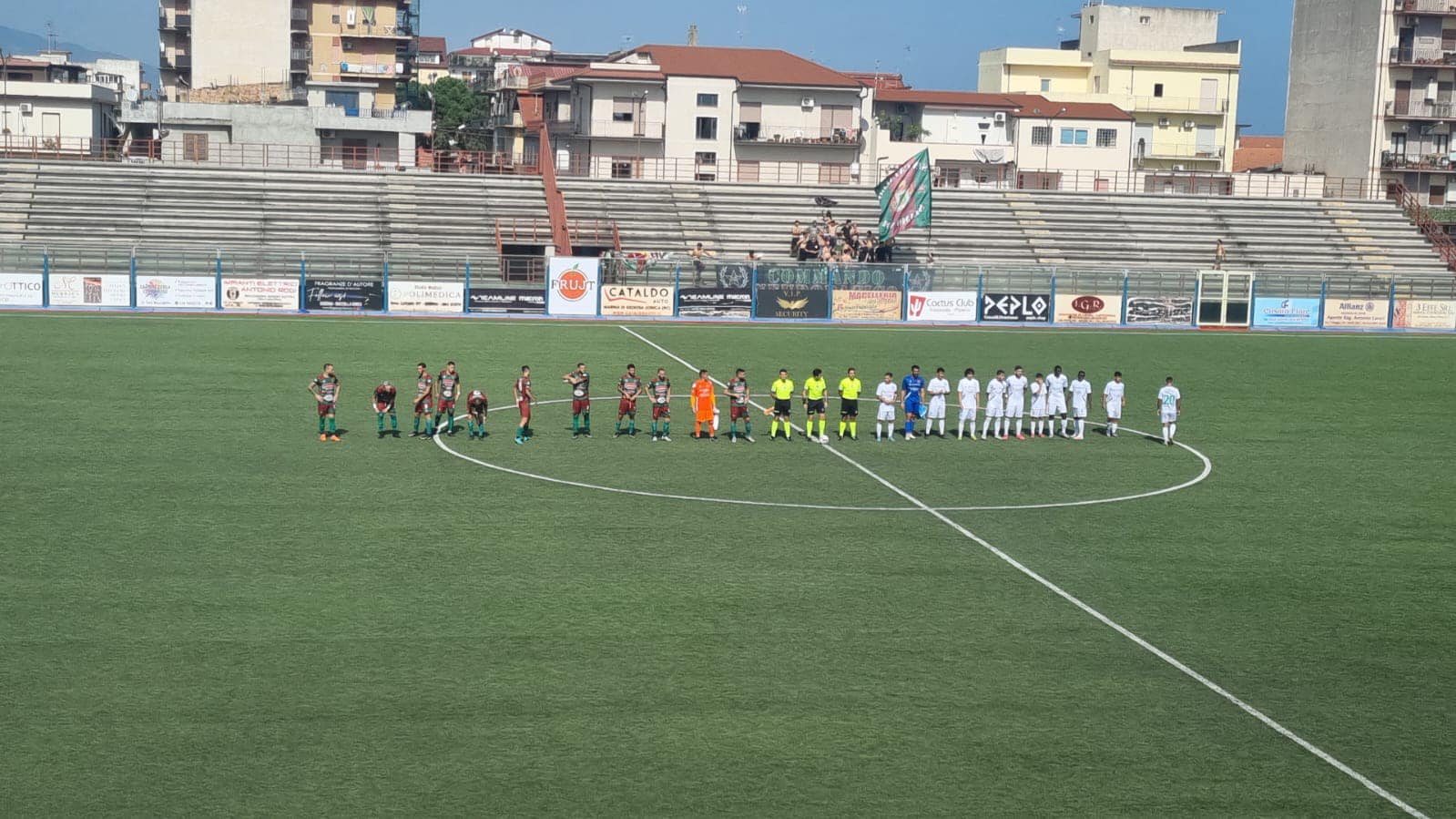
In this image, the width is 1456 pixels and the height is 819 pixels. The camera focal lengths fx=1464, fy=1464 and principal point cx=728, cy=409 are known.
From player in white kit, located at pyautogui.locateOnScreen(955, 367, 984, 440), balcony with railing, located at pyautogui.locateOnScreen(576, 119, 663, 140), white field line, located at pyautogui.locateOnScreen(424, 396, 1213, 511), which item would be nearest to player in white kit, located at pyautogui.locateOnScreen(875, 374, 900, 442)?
player in white kit, located at pyautogui.locateOnScreen(955, 367, 984, 440)

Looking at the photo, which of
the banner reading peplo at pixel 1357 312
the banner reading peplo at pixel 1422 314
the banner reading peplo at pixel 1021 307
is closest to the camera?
the banner reading peplo at pixel 1021 307

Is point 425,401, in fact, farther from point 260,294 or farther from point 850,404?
point 260,294

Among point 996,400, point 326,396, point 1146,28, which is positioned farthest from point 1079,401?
point 1146,28

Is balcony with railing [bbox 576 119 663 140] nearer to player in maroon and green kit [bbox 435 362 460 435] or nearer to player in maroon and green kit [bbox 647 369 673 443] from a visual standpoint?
player in maroon and green kit [bbox 647 369 673 443]

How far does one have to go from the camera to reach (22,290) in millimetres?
49344

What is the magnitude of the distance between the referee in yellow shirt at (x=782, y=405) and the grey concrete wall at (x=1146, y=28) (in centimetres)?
8363

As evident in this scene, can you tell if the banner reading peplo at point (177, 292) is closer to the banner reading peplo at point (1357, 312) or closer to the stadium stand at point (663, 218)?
the stadium stand at point (663, 218)

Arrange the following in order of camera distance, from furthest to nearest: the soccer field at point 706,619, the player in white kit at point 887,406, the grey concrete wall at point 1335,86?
1. the grey concrete wall at point 1335,86
2. the player in white kit at point 887,406
3. the soccer field at point 706,619

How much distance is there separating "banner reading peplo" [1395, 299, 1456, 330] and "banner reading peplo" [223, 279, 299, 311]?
141 feet

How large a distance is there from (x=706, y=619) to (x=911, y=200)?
48.7 metres

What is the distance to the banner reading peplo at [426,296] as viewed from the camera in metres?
52.3

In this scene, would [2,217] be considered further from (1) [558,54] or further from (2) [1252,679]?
(1) [558,54]

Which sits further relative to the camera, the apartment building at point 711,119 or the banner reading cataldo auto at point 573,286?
the apartment building at point 711,119

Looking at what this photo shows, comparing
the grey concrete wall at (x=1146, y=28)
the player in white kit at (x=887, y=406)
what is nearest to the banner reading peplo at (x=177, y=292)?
the player in white kit at (x=887, y=406)
